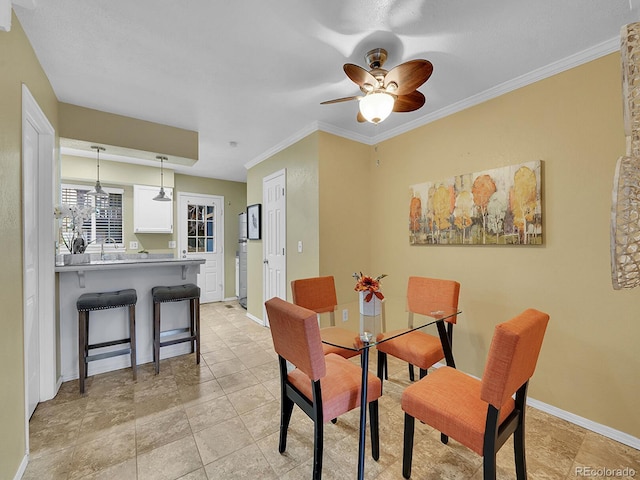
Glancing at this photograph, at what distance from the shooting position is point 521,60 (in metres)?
2.00

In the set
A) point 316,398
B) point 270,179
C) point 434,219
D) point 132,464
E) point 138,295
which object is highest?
point 270,179

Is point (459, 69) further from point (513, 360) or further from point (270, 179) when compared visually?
point (270, 179)

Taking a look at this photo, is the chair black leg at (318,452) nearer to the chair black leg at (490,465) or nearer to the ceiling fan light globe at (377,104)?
the chair black leg at (490,465)

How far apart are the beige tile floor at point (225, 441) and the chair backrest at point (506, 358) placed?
774 millimetres

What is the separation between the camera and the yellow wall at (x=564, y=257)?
5.91 feet

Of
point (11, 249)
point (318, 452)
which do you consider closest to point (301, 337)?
point (318, 452)

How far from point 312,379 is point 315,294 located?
105cm

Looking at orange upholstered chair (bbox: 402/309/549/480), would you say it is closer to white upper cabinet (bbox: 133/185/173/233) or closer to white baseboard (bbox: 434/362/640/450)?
white baseboard (bbox: 434/362/640/450)

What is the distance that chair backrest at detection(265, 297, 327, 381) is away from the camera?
1291mm

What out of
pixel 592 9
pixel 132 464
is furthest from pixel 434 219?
pixel 132 464

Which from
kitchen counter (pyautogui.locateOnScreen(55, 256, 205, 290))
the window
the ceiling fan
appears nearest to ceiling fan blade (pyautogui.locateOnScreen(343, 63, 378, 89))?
the ceiling fan

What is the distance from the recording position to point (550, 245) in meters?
2.06

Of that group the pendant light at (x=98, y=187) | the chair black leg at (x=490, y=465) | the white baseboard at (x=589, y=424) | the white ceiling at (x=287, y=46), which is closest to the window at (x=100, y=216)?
the pendant light at (x=98, y=187)

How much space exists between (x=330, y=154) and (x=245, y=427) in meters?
2.64
